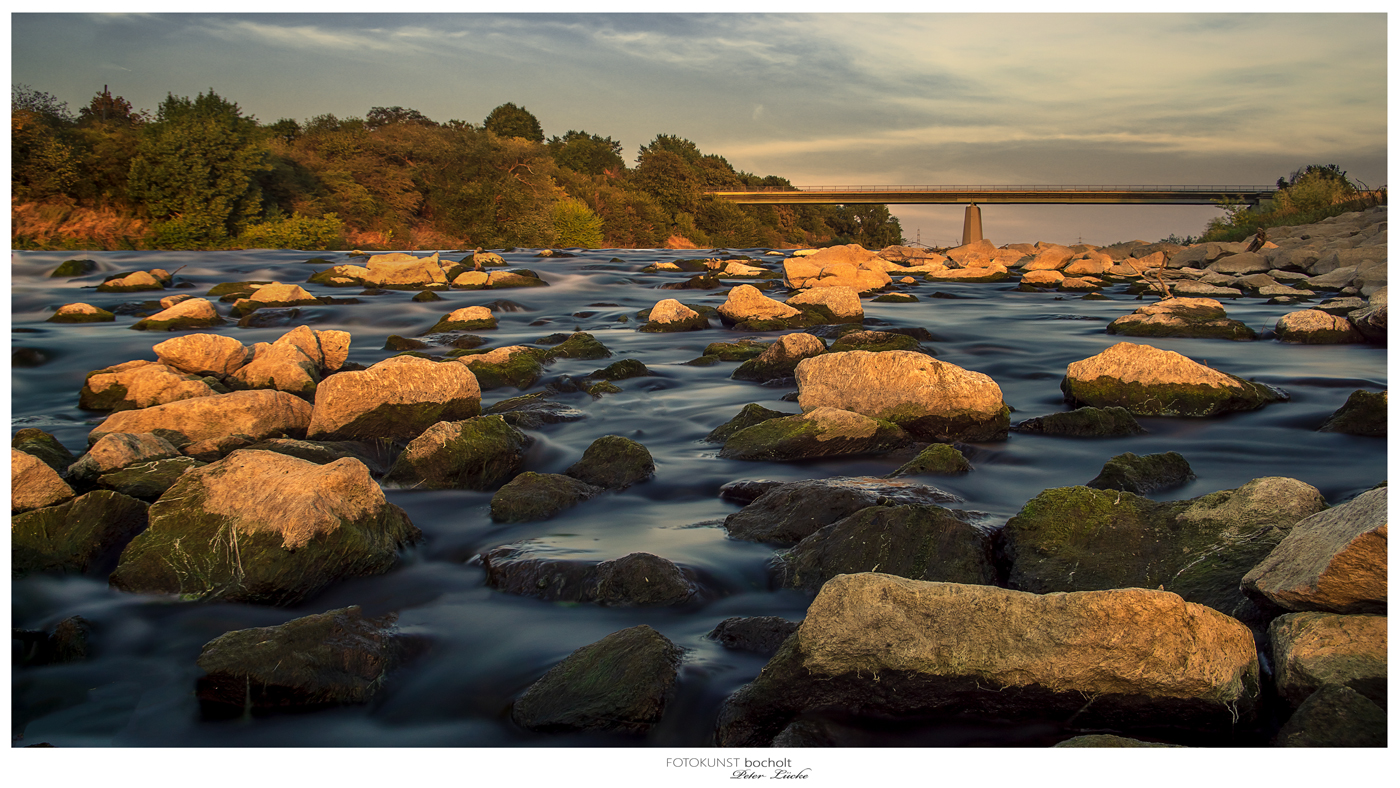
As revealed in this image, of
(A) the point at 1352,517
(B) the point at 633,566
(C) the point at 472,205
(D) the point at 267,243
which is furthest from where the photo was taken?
(C) the point at 472,205

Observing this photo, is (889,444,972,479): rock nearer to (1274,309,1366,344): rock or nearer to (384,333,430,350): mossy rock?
(384,333,430,350): mossy rock

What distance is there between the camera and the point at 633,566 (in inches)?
189

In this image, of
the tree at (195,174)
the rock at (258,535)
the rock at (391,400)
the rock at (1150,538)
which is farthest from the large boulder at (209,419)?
the tree at (195,174)

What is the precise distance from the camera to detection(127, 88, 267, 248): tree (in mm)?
37656

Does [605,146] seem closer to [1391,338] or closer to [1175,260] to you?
[1175,260]

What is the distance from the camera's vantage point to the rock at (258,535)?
4.77 m

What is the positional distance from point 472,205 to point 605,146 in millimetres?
29809

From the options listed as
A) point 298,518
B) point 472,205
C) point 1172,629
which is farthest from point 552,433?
point 472,205

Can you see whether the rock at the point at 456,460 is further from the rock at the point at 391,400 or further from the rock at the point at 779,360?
the rock at the point at 779,360

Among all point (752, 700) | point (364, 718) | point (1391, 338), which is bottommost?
point (364, 718)

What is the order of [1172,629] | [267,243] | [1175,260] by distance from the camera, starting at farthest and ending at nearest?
[267,243] < [1175,260] < [1172,629]

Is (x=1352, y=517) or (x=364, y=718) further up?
(x=1352, y=517)

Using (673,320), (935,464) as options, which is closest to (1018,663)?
(935,464)

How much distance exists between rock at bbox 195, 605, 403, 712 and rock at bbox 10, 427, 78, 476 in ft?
13.3
